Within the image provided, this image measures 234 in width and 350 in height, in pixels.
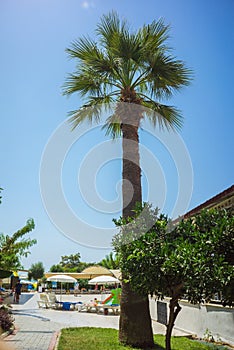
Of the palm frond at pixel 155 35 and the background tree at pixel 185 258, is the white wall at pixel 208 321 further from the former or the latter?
the palm frond at pixel 155 35

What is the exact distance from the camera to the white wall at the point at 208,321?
9.99 meters

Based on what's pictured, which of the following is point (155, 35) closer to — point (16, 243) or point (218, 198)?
point (218, 198)

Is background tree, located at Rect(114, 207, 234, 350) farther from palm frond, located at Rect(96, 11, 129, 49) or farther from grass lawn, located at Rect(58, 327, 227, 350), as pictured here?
palm frond, located at Rect(96, 11, 129, 49)

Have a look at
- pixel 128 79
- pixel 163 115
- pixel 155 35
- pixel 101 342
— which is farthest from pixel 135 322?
pixel 155 35

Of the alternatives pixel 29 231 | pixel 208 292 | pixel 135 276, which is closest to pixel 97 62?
pixel 135 276

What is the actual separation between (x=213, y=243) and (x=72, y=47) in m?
8.41

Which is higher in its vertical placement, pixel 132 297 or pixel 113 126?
pixel 113 126

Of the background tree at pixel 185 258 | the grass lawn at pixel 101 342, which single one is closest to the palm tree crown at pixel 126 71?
the background tree at pixel 185 258

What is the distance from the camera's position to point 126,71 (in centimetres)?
1123

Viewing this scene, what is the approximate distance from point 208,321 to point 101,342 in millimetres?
3592

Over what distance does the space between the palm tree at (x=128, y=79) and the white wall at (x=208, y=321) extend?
232 cm

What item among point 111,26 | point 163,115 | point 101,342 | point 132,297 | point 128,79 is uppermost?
point 111,26

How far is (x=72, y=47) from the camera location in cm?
1188

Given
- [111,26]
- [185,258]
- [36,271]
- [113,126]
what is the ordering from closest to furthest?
1. [185,258]
2. [111,26]
3. [113,126]
4. [36,271]
